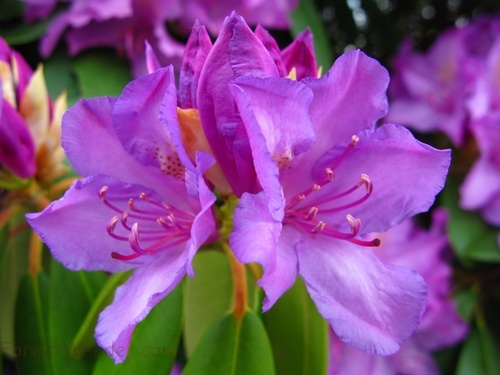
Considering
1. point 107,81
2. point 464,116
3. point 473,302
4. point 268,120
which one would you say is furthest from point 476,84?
point 268,120

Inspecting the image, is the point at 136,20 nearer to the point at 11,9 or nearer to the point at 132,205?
the point at 11,9

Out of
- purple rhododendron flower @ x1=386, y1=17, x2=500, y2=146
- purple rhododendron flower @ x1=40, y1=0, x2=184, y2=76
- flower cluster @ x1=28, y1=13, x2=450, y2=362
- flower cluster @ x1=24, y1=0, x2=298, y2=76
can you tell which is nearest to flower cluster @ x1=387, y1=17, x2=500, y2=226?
purple rhododendron flower @ x1=386, y1=17, x2=500, y2=146

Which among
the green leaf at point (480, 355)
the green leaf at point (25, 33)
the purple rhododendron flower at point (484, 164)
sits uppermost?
the green leaf at point (25, 33)

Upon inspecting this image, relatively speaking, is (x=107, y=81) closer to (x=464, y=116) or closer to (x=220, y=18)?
(x=220, y=18)

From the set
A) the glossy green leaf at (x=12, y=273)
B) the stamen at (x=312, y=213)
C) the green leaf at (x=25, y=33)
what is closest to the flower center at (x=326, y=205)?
the stamen at (x=312, y=213)

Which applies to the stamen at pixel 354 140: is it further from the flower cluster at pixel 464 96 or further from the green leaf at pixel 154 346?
the flower cluster at pixel 464 96

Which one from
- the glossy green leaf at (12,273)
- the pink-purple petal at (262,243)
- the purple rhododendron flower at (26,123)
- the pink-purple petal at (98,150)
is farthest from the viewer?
the glossy green leaf at (12,273)

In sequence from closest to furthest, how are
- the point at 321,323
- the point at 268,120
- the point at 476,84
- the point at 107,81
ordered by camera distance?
1. the point at 268,120
2. the point at 321,323
3. the point at 107,81
4. the point at 476,84
